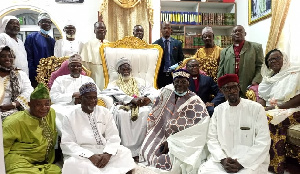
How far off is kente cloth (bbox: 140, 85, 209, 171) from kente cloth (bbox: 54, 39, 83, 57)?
83.2 inches

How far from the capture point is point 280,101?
3730 millimetres

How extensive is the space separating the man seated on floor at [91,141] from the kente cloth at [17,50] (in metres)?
2.01

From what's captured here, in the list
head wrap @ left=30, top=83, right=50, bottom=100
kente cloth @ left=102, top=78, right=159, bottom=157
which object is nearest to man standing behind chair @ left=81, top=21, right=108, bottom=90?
kente cloth @ left=102, top=78, right=159, bottom=157

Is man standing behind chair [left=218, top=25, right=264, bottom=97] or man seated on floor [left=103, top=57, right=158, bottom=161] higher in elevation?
man standing behind chair [left=218, top=25, right=264, bottom=97]

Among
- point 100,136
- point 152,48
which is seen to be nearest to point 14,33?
point 152,48

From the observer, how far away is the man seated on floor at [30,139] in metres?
2.77

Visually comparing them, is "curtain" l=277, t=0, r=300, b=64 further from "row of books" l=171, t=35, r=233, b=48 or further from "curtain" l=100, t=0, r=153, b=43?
"curtain" l=100, t=0, r=153, b=43

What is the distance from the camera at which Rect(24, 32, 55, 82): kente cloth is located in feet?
16.6

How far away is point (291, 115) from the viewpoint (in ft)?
11.4

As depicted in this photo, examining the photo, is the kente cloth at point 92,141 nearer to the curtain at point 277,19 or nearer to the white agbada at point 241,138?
the white agbada at point 241,138

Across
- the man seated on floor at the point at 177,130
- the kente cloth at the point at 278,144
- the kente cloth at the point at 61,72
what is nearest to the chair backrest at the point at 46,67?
the kente cloth at the point at 61,72

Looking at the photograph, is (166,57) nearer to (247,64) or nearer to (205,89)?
(205,89)

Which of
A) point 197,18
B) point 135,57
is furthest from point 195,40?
point 135,57

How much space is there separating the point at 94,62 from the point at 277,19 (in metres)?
3.55
